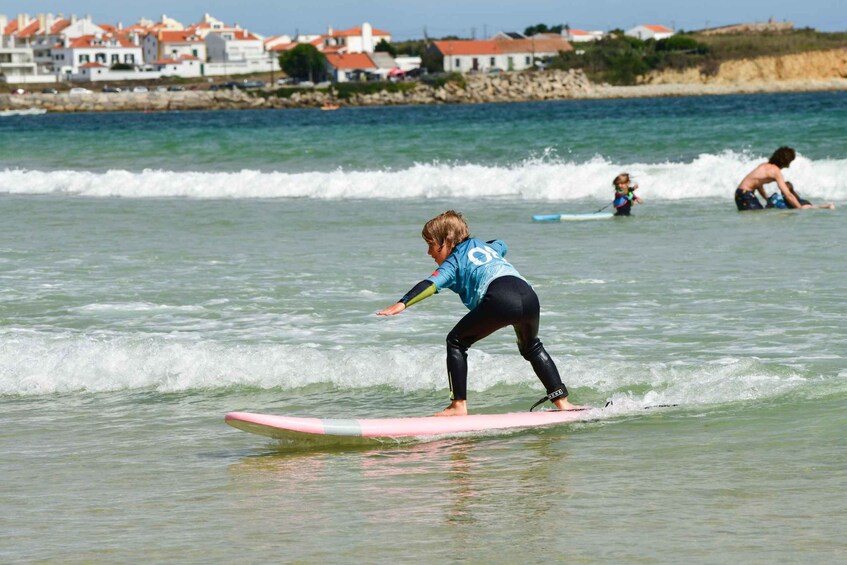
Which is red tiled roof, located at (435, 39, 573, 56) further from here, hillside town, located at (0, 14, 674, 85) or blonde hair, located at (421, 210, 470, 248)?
blonde hair, located at (421, 210, 470, 248)

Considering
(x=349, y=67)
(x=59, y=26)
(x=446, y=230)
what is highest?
(x=59, y=26)

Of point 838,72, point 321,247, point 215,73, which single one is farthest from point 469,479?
point 215,73

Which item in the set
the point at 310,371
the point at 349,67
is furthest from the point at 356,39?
the point at 310,371

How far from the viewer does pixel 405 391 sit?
878cm

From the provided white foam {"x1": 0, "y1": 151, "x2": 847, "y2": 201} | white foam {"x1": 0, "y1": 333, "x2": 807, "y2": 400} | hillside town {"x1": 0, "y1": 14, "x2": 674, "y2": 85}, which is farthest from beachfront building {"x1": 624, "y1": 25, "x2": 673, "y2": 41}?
white foam {"x1": 0, "y1": 333, "x2": 807, "y2": 400}

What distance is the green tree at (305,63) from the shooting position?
153125 mm

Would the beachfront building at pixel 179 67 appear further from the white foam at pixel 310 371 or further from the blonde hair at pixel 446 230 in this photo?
the blonde hair at pixel 446 230

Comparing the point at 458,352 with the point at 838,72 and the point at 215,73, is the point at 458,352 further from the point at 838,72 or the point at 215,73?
the point at 215,73

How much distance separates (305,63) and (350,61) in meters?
5.76

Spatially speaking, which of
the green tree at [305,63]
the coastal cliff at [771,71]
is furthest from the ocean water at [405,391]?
the green tree at [305,63]

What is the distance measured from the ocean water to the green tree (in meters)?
135

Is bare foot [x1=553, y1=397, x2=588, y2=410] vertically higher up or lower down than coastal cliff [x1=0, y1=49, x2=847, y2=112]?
lower down

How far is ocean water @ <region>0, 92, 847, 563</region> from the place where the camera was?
5445mm

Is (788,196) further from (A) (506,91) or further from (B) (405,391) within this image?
(A) (506,91)
